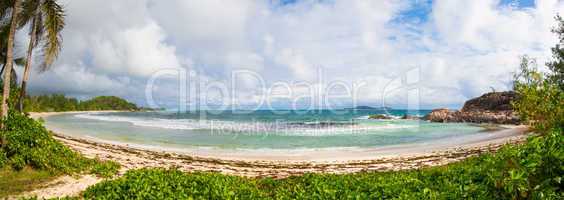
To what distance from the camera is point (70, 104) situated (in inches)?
5123

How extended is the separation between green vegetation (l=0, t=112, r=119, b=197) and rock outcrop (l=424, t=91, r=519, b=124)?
5774cm

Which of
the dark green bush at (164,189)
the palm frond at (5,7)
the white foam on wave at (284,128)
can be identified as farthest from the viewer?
the white foam on wave at (284,128)

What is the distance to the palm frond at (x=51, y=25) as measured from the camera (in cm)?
1257

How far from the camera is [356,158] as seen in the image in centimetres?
1919

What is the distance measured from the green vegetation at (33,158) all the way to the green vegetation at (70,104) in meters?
68.0

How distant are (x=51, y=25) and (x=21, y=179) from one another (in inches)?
218

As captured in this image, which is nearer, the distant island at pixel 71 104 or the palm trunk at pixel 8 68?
the palm trunk at pixel 8 68

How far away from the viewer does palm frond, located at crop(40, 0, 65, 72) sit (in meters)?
12.6

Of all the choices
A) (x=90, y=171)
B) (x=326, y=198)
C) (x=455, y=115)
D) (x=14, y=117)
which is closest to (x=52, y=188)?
(x=90, y=171)

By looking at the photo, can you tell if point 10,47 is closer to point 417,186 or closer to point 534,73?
Result: point 417,186

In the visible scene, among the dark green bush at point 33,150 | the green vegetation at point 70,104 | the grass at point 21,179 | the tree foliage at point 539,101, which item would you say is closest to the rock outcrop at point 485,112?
the tree foliage at point 539,101

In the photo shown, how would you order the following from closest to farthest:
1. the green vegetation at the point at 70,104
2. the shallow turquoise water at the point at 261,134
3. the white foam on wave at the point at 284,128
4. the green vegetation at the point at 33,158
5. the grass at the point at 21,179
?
the grass at the point at 21,179 → the green vegetation at the point at 33,158 → the shallow turquoise water at the point at 261,134 → the white foam on wave at the point at 284,128 → the green vegetation at the point at 70,104

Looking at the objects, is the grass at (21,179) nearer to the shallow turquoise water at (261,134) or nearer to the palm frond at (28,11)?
the palm frond at (28,11)

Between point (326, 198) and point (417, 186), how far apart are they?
183cm
